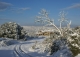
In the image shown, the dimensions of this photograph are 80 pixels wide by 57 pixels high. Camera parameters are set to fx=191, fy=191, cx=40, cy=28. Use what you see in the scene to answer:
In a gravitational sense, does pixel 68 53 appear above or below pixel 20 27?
below

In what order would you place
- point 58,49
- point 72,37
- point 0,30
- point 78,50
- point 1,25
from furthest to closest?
1. point 1,25
2. point 0,30
3. point 58,49
4. point 72,37
5. point 78,50

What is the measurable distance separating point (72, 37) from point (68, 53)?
1.86 m

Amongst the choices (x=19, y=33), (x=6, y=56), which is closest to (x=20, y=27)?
(x=19, y=33)

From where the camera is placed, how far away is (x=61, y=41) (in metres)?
27.8

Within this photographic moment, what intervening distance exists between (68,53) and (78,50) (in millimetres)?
2111

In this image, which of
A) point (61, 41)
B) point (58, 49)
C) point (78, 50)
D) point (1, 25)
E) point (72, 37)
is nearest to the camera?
point (78, 50)

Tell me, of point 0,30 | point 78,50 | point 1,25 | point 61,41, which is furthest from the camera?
point 1,25

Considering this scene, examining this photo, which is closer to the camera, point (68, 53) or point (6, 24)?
point (68, 53)

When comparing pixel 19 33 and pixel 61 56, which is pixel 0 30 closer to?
pixel 19 33

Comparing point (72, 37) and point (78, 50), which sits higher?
point (72, 37)

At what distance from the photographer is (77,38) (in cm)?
1991

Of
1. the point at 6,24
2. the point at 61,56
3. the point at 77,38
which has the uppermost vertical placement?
the point at 6,24

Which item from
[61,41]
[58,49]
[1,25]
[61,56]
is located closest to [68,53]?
[61,56]

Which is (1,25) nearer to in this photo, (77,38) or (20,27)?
(20,27)
